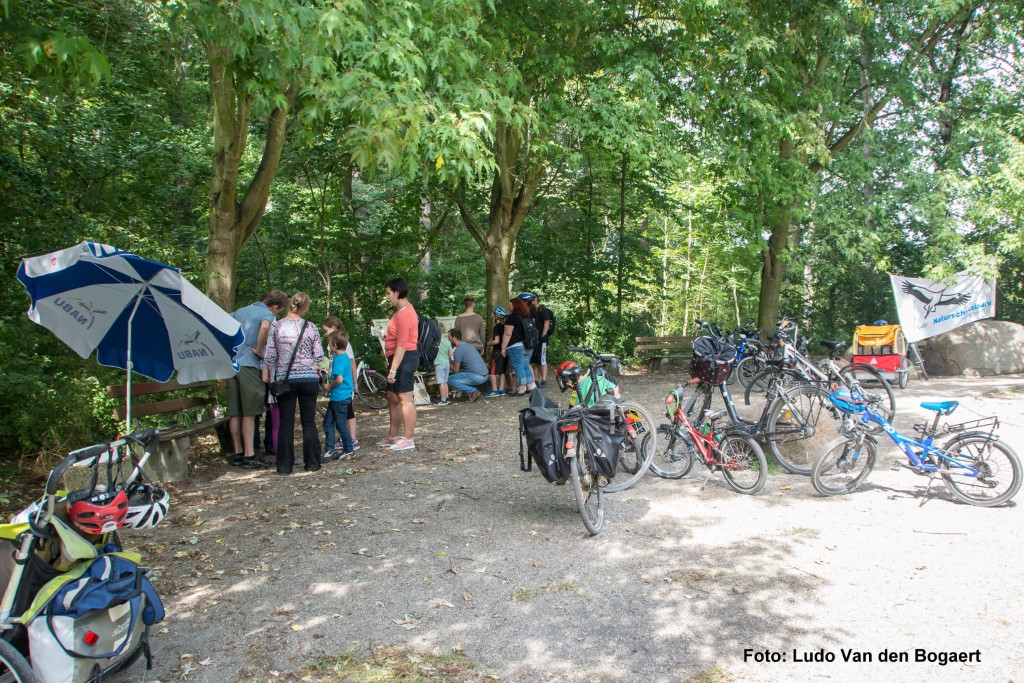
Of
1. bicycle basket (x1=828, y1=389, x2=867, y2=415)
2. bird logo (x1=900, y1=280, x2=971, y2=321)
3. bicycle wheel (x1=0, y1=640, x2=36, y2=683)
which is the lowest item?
bicycle wheel (x1=0, y1=640, x2=36, y2=683)

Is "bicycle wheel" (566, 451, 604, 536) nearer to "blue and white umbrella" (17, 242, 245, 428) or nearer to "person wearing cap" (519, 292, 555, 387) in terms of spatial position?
"blue and white umbrella" (17, 242, 245, 428)

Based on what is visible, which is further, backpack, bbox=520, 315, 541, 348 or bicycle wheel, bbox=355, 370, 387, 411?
bicycle wheel, bbox=355, 370, 387, 411

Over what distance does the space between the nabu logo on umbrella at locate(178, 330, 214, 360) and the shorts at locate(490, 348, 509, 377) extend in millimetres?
7024

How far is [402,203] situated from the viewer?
16141 millimetres

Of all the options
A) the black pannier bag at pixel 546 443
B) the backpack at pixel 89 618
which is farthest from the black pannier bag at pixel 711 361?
the backpack at pixel 89 618

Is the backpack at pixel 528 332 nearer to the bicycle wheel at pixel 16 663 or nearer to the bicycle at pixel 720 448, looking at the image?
the bicycle at pixel 720 448

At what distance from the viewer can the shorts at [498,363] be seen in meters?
13.2

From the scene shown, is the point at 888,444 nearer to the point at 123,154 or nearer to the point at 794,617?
the point at 794,617

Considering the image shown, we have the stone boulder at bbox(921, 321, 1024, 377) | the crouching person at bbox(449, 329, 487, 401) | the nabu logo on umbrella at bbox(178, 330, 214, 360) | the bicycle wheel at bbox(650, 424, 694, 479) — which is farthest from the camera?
the stone boulder at bbox(921, 321, 1024, 377)

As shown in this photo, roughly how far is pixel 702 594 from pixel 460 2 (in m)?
6.36

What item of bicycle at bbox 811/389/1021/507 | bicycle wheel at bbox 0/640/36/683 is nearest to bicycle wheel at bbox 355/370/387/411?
bicycle at bbox 811/389/1021/507

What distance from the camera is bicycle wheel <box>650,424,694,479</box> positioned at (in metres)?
7.27

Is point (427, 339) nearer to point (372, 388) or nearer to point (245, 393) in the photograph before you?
point (245, 393)

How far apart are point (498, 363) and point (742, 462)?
677 cm
